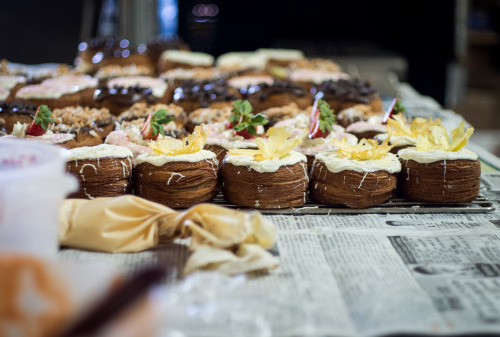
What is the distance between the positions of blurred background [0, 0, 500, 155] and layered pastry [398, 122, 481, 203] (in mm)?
3374

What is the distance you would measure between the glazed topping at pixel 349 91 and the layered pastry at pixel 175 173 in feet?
4.49

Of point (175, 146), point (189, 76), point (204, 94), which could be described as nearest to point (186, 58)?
point (189, 76)

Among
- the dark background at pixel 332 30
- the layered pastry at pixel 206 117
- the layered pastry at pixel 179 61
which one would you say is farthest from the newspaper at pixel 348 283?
the dark background at pixel 332 30

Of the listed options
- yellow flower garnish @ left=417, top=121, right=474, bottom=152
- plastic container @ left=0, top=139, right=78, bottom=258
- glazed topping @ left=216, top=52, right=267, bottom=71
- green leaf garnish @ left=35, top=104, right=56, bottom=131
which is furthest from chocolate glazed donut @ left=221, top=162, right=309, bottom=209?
glazed topping @ left=216, top=52, right=267, bottom=71

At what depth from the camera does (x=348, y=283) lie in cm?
152

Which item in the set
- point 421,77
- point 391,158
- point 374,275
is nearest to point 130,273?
point 374,275

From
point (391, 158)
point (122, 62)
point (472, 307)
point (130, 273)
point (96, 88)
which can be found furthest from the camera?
point (122, 62)

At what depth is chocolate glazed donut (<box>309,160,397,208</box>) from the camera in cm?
209

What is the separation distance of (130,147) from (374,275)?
1170mm

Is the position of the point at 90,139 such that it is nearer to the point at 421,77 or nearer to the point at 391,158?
the point at 391,158

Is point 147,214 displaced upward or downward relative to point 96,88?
downward

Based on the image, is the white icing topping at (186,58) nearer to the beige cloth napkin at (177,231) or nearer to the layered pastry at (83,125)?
the layered pastry at (83,125)

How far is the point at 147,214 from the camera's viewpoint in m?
1.72

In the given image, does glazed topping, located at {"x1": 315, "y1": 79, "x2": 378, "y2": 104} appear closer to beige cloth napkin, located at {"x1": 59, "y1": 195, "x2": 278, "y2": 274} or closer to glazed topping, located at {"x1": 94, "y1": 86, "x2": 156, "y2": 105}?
glazed topping, located at {"x1": 94, "y1": 86, "x2": 156, "y2": 105}
